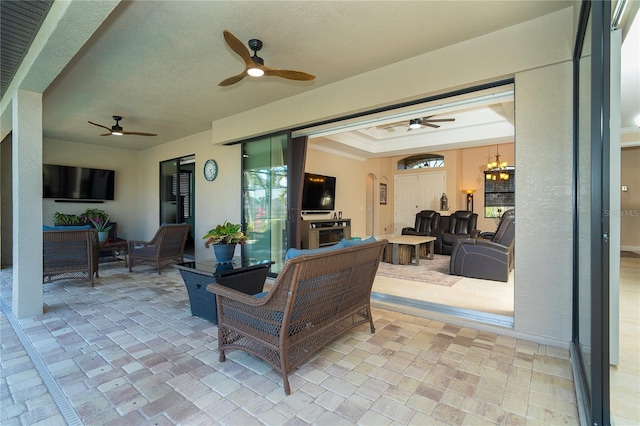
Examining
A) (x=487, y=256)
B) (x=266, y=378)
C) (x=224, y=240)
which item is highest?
(x=224, y=240)

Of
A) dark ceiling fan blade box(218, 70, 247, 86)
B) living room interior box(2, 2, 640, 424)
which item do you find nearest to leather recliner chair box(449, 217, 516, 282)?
living room interior box(2, 2, 640, 424)

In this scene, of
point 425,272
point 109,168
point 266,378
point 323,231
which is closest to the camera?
point 266,378

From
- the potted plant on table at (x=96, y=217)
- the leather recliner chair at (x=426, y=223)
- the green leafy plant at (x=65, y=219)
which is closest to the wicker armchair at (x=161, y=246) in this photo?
the potted plant on table at (x=96, y=217)

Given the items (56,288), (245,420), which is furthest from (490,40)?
(56,288)

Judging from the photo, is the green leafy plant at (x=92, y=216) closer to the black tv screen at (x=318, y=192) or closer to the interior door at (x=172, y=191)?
the interior door at (x=172, y=191)

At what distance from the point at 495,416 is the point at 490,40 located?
3020 mm

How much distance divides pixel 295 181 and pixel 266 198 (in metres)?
0.61

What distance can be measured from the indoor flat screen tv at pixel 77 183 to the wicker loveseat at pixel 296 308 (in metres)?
6.82

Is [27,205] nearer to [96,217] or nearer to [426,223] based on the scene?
[96,217]

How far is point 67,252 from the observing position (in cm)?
406

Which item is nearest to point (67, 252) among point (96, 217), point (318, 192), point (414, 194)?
point (96, 217)

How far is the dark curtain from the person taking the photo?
4.63 m

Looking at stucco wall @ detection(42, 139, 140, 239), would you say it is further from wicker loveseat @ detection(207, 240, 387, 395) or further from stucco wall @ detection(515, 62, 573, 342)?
stucco wall @ detection(515, 62, 573, 342)

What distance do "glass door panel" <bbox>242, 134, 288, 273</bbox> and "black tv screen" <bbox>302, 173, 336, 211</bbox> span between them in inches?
80.7
